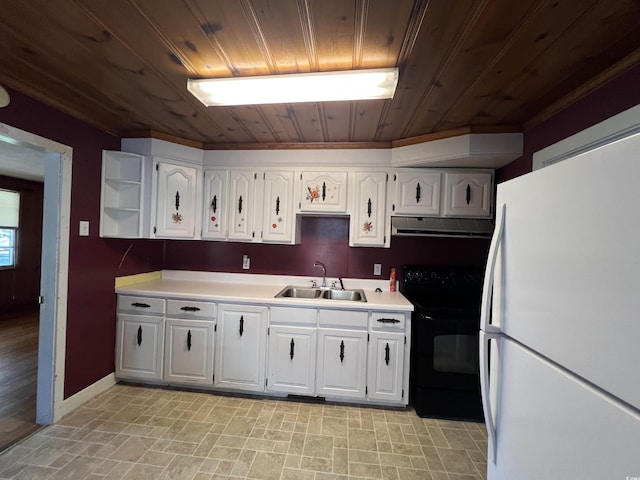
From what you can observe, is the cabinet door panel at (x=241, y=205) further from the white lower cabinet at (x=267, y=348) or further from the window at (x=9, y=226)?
the window at (x=9, y=226)

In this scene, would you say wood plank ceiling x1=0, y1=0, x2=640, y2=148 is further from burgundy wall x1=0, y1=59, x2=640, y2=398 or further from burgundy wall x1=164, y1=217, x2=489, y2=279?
burgundy wall x1=164, y1=217, x2=489, y2=279

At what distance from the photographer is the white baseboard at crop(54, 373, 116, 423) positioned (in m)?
2.07

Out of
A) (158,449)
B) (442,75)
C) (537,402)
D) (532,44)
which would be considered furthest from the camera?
(158,449)

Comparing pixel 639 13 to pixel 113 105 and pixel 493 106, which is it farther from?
pixel 113 105

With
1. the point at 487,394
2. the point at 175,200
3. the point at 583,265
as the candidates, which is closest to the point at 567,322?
the point at 583,265

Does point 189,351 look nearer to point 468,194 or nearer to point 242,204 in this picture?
point 242,204

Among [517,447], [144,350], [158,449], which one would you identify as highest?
[517,447]

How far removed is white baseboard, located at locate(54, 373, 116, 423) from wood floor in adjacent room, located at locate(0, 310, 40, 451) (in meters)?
0.15

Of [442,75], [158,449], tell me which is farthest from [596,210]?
[158,449]

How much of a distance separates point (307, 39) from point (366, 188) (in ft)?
4.92

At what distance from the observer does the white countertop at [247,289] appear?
232 cm

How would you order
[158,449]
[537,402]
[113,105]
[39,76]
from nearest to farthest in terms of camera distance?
[537,402] → [39,76] → [158,449] → [113,105]

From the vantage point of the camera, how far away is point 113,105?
6.53 ft

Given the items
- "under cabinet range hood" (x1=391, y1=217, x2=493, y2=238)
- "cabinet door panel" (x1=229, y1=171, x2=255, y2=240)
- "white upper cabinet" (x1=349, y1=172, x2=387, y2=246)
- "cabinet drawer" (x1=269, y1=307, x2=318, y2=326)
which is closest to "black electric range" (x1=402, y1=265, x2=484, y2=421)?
"under cabinet range hood" (x1=391, y1=217, x2=493, y2=238)
